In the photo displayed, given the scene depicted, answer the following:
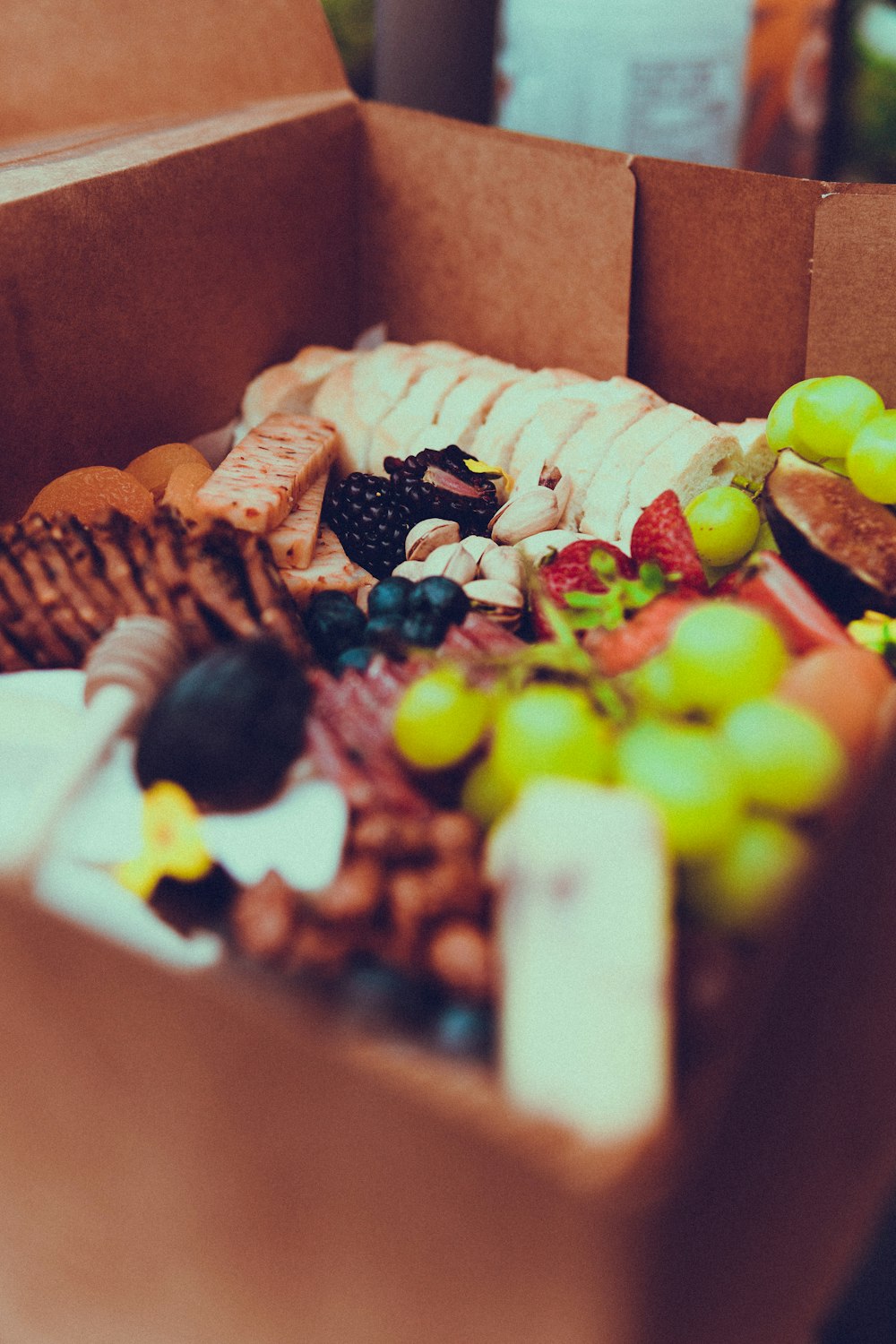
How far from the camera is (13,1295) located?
32.5 inches

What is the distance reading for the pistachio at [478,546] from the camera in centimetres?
139

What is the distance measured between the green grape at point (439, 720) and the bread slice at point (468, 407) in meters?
0.89

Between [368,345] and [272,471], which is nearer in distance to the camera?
[272,471]

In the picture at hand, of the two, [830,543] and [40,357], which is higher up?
[40,357]

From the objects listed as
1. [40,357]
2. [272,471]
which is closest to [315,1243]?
[272,471]

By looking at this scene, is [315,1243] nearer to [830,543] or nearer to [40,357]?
[830,543]

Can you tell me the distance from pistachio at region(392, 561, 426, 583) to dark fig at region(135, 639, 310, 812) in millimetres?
555

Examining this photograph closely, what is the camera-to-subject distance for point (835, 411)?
4.30ft

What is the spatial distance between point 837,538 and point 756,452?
0.31m

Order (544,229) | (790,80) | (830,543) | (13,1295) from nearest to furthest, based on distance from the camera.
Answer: (13,1295) < (830,543) < (544,229) < (790,80)

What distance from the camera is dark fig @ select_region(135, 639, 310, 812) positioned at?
31.1 inches

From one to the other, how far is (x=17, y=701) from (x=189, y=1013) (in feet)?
1.62

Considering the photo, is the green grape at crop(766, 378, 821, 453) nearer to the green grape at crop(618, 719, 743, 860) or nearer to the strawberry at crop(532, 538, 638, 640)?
the strawberry at crop(532, 538, 638, 640)

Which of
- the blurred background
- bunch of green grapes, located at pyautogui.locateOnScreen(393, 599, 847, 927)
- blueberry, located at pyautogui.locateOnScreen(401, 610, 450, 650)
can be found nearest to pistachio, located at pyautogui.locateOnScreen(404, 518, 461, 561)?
blueberry, located at pyautogui.locateOnScreen(401, 610, 450, 650)
